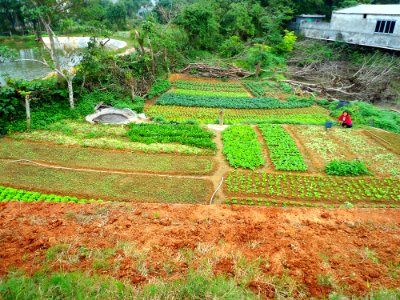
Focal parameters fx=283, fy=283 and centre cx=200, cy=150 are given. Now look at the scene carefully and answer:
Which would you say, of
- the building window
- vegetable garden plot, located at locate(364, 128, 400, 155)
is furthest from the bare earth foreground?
the building window

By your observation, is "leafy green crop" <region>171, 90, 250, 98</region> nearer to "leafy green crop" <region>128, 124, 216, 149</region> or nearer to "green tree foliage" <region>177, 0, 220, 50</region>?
"leafy green crop" <region>128, 124, 216, 149</region>

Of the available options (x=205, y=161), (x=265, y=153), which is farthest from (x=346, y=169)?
(x=205, y=161)

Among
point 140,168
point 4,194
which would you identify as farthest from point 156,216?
point 4,194

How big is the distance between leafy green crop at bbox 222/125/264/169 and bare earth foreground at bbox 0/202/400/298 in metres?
3.82

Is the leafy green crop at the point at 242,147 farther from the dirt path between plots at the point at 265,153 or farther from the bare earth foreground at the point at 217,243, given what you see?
the bare earth foreground at the point at 217,243

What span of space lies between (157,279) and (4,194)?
8337mm

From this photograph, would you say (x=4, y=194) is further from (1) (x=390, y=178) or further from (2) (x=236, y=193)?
(1) (x=390, y=178)

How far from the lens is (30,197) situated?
10555 mm

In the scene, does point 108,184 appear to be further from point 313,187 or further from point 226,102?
point 226,102

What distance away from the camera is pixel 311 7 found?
44.2 meters

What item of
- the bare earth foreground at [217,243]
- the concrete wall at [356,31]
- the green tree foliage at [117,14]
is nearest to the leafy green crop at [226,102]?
the concrete wall at [356,31]

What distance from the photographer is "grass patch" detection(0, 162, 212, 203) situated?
10992 millimetres

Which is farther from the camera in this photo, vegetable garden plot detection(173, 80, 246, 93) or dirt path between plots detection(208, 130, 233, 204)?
vegetable garden plot detection(173, 80, 246, 93)

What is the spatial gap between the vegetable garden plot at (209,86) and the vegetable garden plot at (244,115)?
5151 mm
